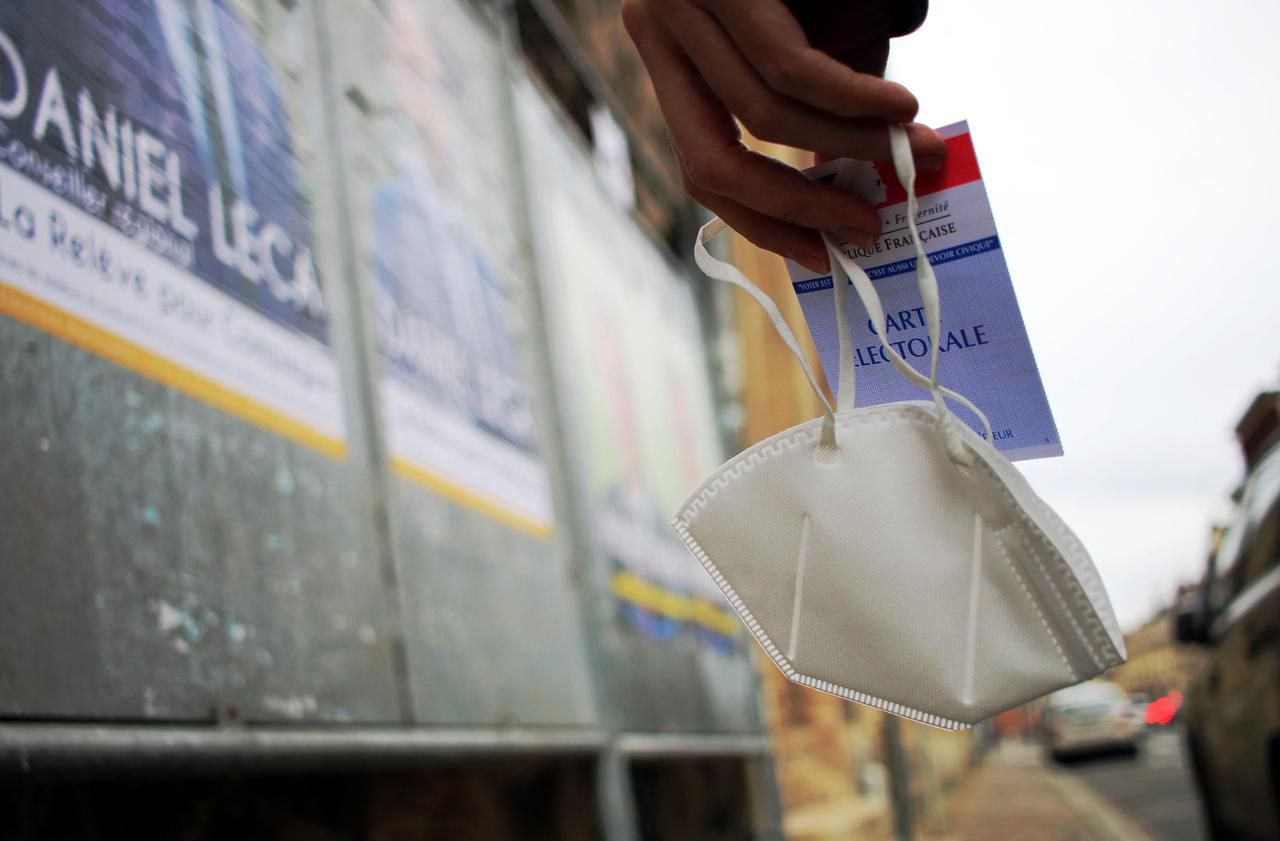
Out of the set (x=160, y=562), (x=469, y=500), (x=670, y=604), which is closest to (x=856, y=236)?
(x=160, y=562)

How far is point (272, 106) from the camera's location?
107 inches

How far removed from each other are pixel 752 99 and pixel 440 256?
2424mm

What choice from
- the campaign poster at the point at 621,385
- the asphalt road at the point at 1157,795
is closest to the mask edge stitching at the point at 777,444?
the campaign poster at the point at 621,385


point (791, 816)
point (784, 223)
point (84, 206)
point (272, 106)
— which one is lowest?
point (791, 816)

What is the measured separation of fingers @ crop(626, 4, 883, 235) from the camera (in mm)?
1195

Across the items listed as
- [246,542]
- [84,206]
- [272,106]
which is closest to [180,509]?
[246,542]

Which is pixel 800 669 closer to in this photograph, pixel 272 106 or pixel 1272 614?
pixel 272 106

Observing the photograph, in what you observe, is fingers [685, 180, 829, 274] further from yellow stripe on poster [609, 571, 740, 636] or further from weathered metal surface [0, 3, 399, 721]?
yellow stripe on poster [609, 571, 740, 636]

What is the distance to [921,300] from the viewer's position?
51.2 inches

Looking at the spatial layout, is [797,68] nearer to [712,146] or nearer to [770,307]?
[712,146]

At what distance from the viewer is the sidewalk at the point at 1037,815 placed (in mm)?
9062

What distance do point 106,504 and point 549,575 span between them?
179cm

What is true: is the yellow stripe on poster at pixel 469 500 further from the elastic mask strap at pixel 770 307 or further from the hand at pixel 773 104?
the hand at pixel 773 104

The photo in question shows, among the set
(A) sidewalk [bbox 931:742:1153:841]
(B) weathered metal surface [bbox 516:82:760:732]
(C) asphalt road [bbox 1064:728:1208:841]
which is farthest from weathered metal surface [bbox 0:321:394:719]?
(A) sidewalk [bbox 931:742:1153:841]
